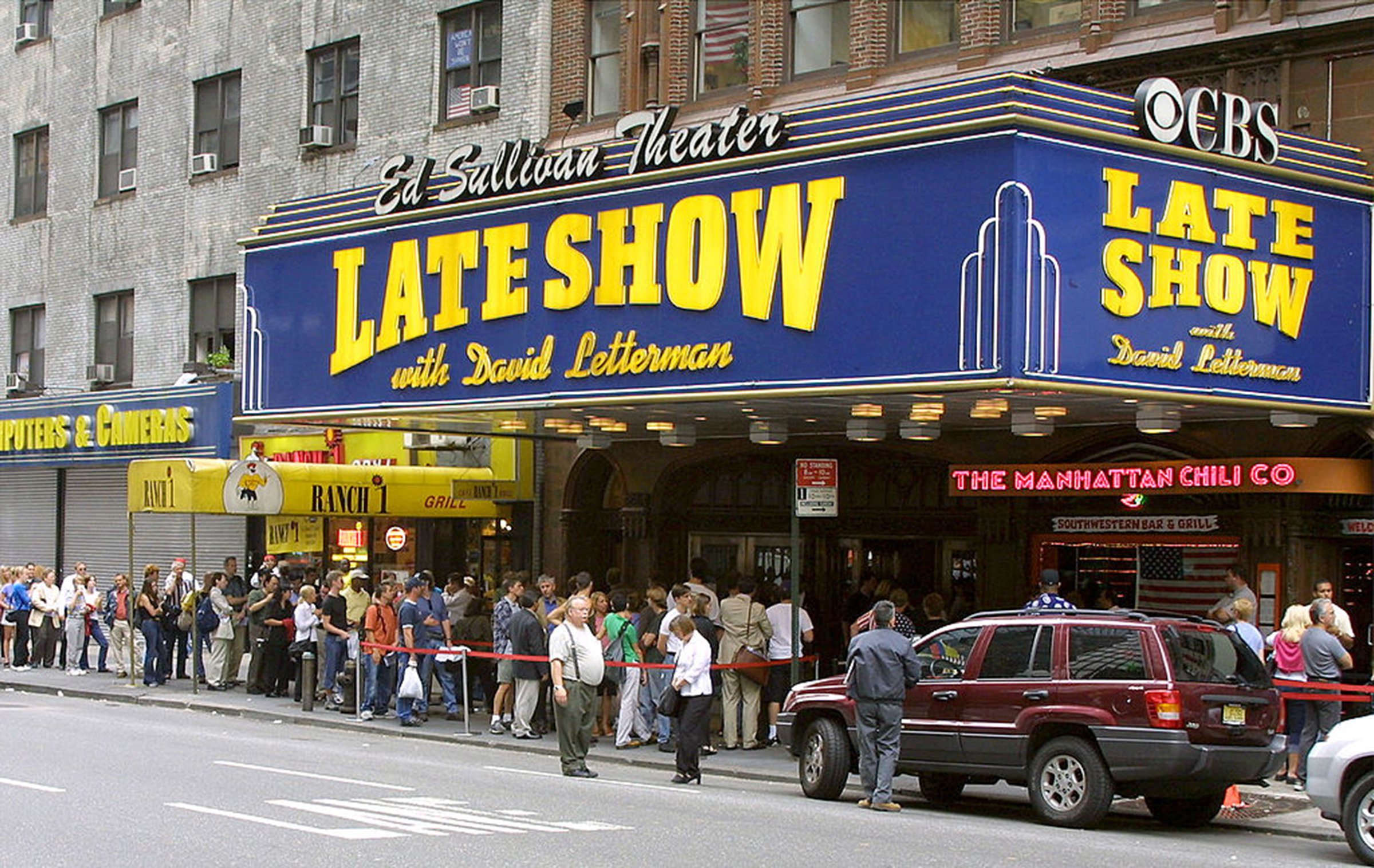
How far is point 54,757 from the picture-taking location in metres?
18.0

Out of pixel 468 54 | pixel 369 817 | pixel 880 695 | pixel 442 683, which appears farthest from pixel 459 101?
pixel 369 817

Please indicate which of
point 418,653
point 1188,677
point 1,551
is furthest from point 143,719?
point 1,551

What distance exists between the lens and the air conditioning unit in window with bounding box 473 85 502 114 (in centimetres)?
2950

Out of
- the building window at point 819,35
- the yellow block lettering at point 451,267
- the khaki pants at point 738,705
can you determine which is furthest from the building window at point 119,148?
the khaki pants at point 738,705

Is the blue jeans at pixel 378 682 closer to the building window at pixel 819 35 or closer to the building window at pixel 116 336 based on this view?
the building window at pixel 819 35

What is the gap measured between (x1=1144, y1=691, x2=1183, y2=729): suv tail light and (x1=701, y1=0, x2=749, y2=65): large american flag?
13.8 m

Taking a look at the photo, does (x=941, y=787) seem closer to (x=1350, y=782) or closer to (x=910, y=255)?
(x=1350, y=782)

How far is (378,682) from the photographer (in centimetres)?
2447

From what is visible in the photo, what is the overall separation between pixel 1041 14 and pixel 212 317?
741 inches

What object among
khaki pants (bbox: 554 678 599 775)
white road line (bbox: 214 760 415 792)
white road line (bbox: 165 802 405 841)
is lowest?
white road line (bbox: 214 760 415 792)

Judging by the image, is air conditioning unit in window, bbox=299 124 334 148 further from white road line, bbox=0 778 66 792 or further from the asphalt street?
white road line, bbox=0 778 66 792

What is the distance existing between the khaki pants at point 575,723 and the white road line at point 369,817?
10.6 feet

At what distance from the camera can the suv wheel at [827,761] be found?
16.8m

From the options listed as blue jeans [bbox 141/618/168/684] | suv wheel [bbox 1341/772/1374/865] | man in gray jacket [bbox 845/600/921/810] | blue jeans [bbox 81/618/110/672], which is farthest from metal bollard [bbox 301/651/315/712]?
suv wheel [bbox 1341/772/1374/865]
